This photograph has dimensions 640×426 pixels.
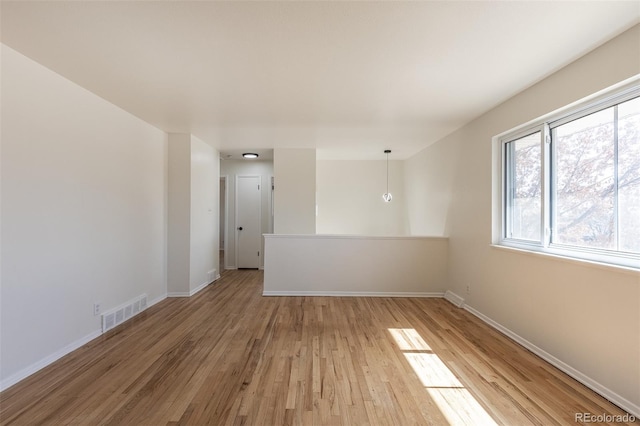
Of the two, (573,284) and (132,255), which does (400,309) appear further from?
(132,255)

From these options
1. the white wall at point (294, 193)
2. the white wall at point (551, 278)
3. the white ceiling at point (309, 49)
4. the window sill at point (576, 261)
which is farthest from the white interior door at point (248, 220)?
the window sill at point (576, 261)

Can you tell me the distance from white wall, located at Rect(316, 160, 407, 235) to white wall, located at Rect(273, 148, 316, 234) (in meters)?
1.51

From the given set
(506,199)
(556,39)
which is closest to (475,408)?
(506,199)

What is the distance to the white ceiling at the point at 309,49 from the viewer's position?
5.51 ft

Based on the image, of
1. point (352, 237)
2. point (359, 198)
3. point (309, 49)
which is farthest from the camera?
point (359, 198)

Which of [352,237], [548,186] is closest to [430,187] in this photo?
[352,237]

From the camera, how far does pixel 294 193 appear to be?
5188 mm

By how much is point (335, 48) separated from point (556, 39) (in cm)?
147

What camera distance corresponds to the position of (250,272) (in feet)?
20.5

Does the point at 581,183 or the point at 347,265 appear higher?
the point at 581,183

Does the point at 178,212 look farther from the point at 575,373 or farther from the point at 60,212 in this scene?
the point at 575,373

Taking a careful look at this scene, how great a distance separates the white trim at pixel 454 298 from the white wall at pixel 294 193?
92.6 inches

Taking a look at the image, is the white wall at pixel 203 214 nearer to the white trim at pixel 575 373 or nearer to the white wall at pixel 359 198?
the white wall at pixel 359 198

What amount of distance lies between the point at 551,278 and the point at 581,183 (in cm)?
81
